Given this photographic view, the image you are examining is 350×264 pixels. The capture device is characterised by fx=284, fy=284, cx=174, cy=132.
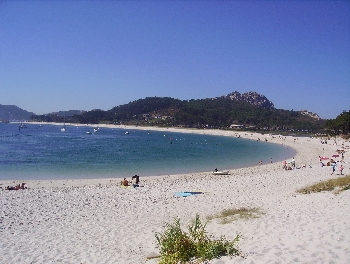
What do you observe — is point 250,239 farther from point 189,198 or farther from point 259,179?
point 259,179

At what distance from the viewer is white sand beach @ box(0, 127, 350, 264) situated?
6574mm

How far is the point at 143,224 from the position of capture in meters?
11.5

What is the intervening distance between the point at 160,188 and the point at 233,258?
14.1 m

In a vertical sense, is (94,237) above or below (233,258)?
below

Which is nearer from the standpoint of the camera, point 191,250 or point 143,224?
point 191,250

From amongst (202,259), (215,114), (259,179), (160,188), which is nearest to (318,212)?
(202,259)

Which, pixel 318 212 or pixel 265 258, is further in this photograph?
pixel 318 212

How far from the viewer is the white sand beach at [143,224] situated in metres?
6.57

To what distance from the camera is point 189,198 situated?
16.5 metres

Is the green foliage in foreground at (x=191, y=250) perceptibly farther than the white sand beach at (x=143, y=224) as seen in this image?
No

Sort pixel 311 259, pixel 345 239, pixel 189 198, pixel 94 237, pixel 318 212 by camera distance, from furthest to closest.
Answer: pixel 189 198 → pixel 94 237 → pixel 318 212 → pixel 345 239 → pixel 311 259

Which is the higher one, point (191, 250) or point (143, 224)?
point (191, 250)

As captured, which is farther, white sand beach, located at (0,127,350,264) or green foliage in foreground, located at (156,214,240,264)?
white sand beach, located at (0,127,350,264)

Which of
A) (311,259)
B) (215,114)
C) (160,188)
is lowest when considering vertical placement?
(160,188)
